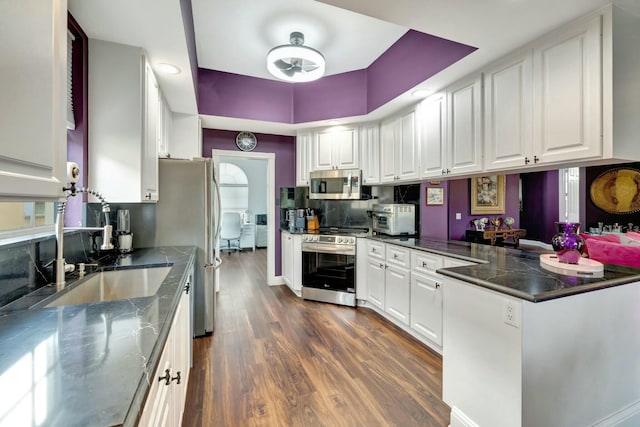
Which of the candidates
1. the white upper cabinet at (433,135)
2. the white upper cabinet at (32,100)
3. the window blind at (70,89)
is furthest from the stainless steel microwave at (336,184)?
the white upper cabinet at (32,100)

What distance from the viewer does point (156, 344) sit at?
801 millimetres

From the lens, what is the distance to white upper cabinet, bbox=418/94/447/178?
2590mm

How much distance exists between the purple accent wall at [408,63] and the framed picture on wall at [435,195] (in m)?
1.17

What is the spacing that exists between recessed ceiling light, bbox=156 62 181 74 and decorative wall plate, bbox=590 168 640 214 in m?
4.67

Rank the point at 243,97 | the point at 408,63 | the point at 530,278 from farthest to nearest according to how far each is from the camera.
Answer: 1. the point at 243,97
2. the point at 408,63
3. the point at 530,278

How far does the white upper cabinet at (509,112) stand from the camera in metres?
1.91

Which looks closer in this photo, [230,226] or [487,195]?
[487,195]

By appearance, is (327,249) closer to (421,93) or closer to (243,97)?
(421,93)

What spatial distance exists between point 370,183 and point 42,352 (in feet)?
10.8

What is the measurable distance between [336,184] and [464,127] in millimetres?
1763

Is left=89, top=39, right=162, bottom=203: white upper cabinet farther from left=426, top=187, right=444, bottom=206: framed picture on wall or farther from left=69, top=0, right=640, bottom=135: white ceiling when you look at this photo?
left=426, top=187, right=444, bottom=206: framed picture on wall

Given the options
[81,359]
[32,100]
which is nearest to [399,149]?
[32,100]

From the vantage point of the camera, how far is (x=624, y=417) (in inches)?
61.1

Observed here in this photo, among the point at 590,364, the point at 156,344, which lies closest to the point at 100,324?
the point at 156,344
